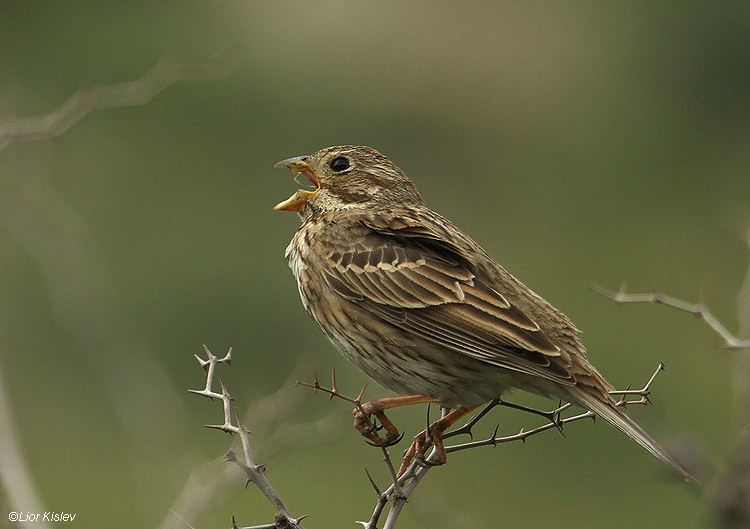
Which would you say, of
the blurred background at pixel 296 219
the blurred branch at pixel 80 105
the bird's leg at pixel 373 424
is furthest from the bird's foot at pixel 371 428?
the blurred branch at pixel 80 105

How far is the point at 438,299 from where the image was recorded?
6.29 m

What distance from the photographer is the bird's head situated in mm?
7125

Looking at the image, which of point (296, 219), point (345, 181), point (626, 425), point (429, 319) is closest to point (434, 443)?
point (429, 319)

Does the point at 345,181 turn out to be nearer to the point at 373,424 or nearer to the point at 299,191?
the point at 299,191

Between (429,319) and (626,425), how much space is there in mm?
1072

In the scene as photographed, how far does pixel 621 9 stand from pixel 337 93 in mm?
5936

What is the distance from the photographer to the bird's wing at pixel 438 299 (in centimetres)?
594

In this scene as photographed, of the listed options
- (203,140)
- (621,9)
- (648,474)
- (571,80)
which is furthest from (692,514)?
(621,9)

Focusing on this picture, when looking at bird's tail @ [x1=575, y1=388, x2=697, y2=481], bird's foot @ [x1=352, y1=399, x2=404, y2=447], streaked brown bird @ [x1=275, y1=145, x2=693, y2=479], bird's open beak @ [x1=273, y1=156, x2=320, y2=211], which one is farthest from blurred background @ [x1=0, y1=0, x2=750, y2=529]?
bird's tail @ [x1=575, y1=388, x2=697, y2=481]

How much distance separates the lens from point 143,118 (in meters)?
18.5

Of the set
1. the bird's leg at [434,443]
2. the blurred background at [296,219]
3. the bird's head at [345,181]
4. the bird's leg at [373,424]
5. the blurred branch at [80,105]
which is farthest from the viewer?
the blurred background at [296,219]

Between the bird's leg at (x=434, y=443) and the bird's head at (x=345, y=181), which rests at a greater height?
the bird's head at (x=345, y=181)

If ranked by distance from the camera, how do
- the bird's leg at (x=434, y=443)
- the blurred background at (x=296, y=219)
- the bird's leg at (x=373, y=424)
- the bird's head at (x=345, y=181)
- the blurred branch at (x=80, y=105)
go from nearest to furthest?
the bird's leg at (x=434, y=443)
the bird's leg at (x=373, y=424)
the blurred branch at (x=80, y=105)
the bird's head at (x=345, y=181)
the blurred background at (x=296, y=219)

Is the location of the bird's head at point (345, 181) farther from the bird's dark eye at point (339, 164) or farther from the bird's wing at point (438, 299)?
the bird's wing at point (438, 299)
